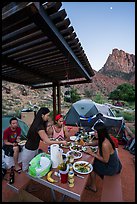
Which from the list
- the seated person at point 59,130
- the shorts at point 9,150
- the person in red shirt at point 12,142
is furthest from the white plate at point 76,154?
the shorts at point 9,150

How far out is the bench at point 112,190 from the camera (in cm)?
152

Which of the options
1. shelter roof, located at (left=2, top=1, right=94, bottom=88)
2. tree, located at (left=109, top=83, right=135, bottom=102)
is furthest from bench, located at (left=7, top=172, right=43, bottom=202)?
tree, located at (left=109, top=83, right=135, bottom=102)

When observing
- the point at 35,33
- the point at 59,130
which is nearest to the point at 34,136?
the point at 59,130

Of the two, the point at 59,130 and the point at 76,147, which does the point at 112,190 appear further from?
the point at 59,130

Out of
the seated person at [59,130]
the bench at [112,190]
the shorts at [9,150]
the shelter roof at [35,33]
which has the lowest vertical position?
the bench at [112,190]

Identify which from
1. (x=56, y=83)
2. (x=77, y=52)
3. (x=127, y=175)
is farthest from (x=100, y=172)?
(x=56, y=83)

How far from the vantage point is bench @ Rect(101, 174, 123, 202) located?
152 centimetres

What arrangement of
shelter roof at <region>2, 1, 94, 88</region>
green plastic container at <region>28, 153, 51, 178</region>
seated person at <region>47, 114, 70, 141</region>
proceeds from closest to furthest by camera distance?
shelter roof at <region>2, 1, 94, 88</region> < green plastic container at <region>28, 153, 51, 178</region> < seated person at <region>47, 114, 70, 141</region>

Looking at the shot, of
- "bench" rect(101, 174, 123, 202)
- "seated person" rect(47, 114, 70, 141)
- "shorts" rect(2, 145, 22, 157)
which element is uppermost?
"seated person" rect(47, 114, 70, 141)

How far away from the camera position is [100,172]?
2.04m

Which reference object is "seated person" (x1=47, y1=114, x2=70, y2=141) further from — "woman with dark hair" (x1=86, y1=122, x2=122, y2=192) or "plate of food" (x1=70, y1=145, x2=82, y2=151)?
"woman with dark hair" (x1=86, y1=122, x2=122, y2=192)

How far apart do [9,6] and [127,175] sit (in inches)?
145

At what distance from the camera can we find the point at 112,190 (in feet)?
5.43

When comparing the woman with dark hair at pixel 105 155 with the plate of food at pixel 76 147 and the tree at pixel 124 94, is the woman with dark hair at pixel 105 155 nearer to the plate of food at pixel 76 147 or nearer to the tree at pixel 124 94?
the plate of food at pixel 76 147
